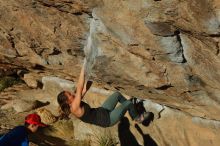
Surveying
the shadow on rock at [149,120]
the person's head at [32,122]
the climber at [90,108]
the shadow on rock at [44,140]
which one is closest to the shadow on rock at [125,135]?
the shadow on rock at [149,120]

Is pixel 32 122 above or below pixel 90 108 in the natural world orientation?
above

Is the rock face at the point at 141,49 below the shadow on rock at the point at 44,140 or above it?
above

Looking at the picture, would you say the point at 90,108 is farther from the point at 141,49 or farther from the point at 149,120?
the point at 149,120

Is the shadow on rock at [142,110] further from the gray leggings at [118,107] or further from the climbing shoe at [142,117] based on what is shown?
the gray leggings at [118,107]

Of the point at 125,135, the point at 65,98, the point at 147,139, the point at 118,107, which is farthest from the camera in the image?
the point at 125,135

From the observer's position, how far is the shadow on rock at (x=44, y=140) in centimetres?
1342

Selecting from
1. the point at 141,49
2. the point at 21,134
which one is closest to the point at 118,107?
the point at 141,49

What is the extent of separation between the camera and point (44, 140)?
1371cm

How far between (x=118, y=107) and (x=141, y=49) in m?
1.92

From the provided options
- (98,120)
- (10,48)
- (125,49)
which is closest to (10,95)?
(10,48)

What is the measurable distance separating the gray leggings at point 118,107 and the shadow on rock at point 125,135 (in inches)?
54.6

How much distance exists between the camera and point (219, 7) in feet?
23.1

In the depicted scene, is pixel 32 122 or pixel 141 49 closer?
pixel 32 122

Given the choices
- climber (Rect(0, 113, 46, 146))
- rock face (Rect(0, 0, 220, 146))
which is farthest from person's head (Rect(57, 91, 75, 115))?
climber (Rect(0, 113, 46, 146))
